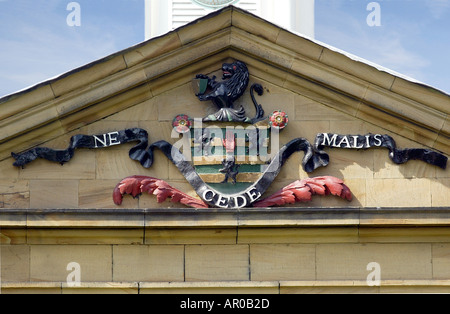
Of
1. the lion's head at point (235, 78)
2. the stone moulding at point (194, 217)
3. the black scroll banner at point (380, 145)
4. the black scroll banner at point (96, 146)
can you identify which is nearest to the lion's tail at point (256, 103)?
the lion's head at point (235, 78)

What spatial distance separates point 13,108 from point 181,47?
2.54m

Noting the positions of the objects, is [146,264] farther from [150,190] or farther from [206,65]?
[206,65]

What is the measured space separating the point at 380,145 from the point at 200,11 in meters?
8.89

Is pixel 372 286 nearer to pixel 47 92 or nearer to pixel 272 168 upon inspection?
pixel 272 168

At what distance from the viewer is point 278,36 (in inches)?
665

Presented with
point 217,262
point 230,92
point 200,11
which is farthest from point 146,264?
point 200,11

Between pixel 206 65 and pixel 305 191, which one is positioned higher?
pixel 206 65

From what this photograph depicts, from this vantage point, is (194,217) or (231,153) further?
(231,153)

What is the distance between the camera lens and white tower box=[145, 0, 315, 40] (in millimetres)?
24781

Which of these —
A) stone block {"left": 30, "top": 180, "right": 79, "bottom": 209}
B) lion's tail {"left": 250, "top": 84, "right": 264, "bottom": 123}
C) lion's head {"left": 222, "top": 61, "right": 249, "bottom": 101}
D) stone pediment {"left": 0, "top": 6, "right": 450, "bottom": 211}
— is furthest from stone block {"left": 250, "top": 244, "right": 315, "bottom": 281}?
stone block {"left": 30, "top": 180, "right": 79, "bottom": 209}

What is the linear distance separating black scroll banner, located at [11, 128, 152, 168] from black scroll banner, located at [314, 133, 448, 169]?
2473 millimetres

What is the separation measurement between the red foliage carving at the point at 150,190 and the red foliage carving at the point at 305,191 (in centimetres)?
92

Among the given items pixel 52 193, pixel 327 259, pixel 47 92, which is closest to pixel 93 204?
pixel 52 193

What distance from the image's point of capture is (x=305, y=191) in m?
16.7
